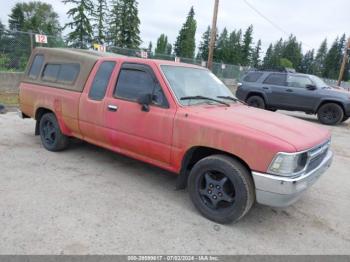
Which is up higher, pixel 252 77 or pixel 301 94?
pixel 252 77

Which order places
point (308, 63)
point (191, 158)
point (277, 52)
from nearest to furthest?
1. point (191, 158)
2. point (277, 52)
3. point (308, 63)

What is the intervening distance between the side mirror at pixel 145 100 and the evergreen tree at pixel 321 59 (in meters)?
105

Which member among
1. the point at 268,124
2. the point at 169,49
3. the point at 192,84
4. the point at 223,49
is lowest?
the point at 268,124

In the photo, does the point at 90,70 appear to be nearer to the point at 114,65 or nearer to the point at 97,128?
the point at 114,65

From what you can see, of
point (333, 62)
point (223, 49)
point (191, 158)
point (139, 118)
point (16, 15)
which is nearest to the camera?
point (191, 158)

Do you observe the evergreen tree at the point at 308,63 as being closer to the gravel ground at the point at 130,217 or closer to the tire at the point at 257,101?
the tire at the point at 257,101

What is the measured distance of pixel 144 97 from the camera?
3.89 metres

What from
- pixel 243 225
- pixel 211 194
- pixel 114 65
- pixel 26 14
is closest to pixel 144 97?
pixel 114 65

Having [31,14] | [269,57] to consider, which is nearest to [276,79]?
[31,14]

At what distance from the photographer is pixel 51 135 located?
5660mm

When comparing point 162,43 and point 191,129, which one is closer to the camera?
point 191,129

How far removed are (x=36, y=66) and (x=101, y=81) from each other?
1939 millimetres

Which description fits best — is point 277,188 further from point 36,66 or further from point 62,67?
point 36,66

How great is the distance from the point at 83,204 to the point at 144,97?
1.51 meters
